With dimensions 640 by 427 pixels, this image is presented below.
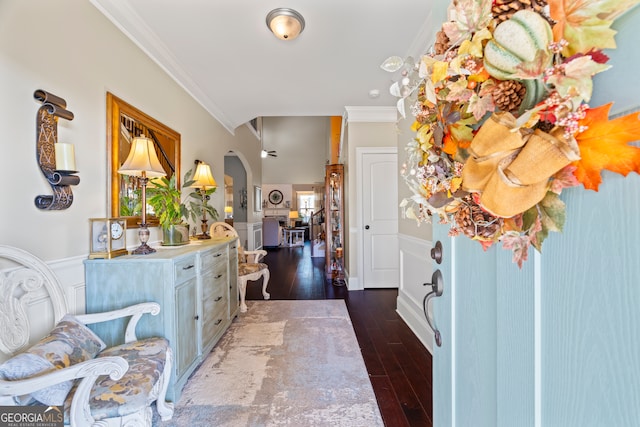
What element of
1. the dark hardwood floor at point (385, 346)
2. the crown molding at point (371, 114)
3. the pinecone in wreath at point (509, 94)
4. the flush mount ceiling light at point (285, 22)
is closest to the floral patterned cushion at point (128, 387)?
the dark hardwood floor at point (385, 346)

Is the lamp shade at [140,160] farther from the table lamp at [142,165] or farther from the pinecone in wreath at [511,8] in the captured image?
the pinecone in wreath at [511,8]

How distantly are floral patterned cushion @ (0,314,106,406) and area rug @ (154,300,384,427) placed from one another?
65 centimetres

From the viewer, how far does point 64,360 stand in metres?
1.18

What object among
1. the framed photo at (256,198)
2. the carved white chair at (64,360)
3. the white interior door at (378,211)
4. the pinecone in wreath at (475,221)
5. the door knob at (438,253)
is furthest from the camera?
the framed photo at (256,198)

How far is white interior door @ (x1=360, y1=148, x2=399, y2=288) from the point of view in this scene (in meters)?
4.07

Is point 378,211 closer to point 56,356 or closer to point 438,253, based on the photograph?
point 438,253

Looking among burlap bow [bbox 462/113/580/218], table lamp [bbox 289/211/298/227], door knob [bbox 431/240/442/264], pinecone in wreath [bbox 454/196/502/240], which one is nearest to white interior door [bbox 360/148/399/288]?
door knob [bbox 431/240/442/264]

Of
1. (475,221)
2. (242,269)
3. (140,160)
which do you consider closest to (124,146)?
(140,160)

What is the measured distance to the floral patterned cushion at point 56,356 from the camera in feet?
3.38

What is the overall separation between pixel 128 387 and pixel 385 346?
6.37ft

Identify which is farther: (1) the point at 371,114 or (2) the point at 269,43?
(1) the point at 371,114

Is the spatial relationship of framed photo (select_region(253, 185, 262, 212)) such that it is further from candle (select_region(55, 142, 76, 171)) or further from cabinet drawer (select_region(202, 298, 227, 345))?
candle (select_region(55, 142, 76, 171))

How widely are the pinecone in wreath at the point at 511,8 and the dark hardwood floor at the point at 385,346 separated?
191 cm

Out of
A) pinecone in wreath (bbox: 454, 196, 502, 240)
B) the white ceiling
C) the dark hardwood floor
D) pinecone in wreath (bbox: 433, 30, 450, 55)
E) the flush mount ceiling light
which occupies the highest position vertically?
the white ceiling
